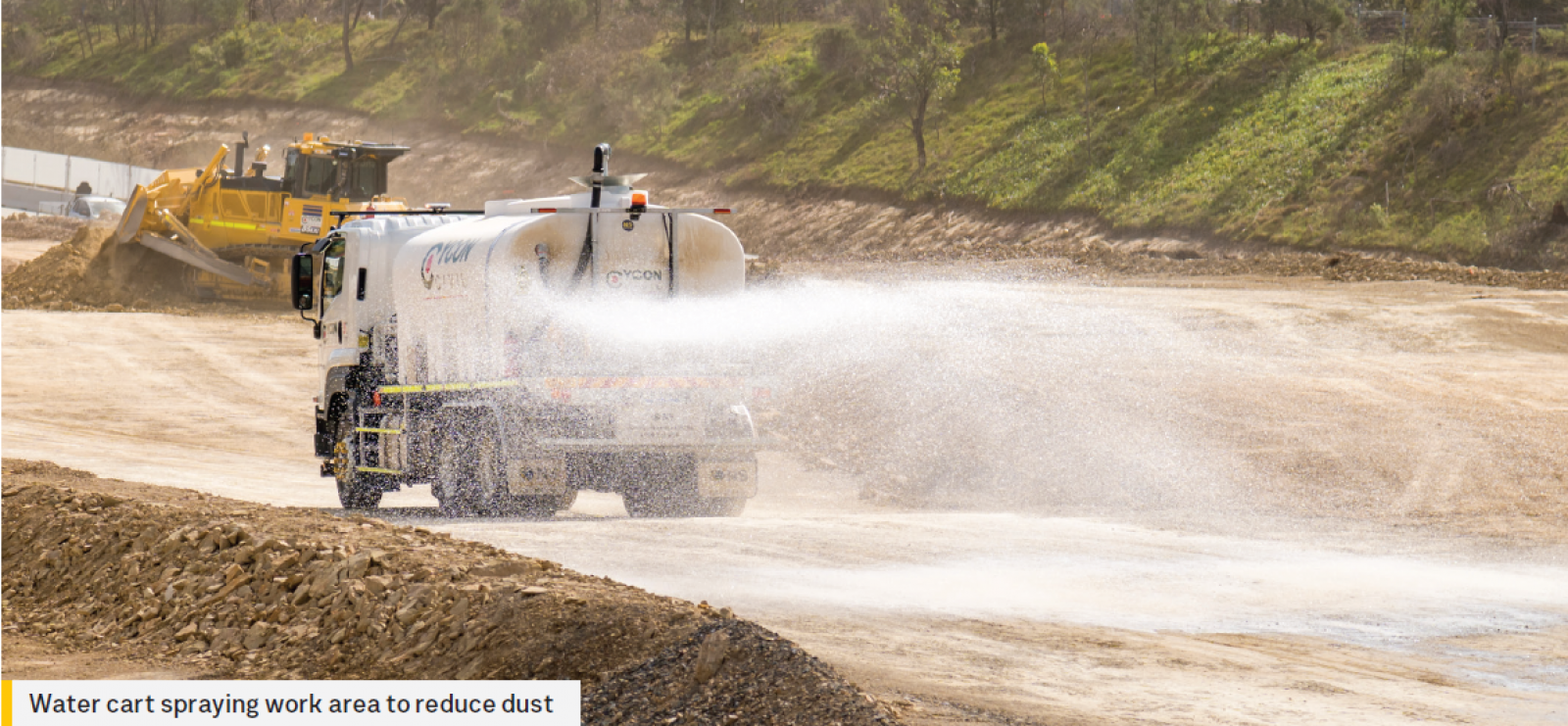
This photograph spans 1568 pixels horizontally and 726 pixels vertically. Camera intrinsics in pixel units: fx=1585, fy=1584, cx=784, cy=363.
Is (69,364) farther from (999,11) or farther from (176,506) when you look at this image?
(999,11)

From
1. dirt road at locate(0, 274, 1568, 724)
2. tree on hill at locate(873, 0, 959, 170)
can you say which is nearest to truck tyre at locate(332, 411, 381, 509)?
dirt road at locate(0, 274, 1568, 724)

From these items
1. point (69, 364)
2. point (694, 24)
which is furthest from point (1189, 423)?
point (694, 24)

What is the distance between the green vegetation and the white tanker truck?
2787cm

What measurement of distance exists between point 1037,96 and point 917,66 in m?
4.46

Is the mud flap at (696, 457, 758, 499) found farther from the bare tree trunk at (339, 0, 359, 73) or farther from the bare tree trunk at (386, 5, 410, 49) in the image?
the bare tree trunk at (386, 5, 410, 49)

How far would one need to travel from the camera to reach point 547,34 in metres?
81.9

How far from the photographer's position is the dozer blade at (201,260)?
3516 centimetres

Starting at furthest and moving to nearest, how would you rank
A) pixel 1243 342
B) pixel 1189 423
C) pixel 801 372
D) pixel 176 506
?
pixel 1243 342
pixel 801 372
pixel 1189 423
pixel 176 506

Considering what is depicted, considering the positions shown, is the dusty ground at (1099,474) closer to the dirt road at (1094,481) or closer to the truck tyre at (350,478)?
the dirt road at (1094,481)

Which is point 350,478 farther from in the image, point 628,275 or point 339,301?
point 628,275

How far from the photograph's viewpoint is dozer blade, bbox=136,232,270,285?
115 ft

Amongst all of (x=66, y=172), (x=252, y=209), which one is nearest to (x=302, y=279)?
(x=252, y=209)

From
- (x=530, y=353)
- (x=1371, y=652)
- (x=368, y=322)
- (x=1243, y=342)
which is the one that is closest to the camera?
(x=1371, y=652)

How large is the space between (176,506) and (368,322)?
4391 mm
